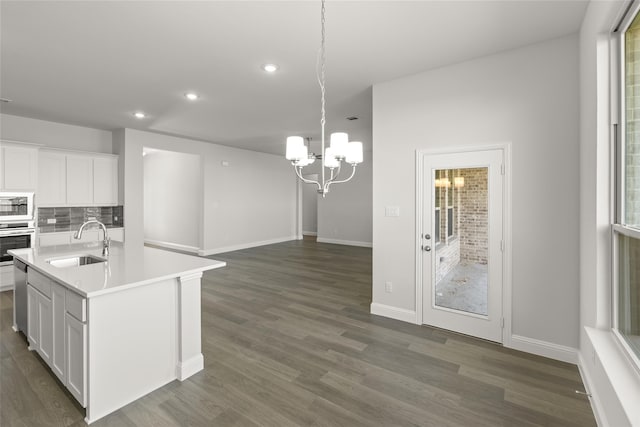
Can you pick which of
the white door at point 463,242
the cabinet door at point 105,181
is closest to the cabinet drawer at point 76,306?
the white door at point 463,242

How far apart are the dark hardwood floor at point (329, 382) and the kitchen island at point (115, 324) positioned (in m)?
0.14

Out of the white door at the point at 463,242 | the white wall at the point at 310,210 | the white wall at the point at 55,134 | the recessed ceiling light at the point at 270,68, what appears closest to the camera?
the white door at the point at 463,242

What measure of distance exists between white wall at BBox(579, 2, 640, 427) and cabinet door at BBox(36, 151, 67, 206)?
727 centimetres

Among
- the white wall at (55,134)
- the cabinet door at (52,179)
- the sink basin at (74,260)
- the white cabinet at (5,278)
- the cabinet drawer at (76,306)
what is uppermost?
the white wall at (55,134)

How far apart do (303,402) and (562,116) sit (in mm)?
3197

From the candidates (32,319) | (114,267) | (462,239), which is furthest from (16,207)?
(462,239)

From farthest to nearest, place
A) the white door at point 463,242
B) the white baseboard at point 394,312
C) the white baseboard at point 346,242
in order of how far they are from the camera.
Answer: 1. the white baseboard at point 346,242
2. the white baseboard at point 394,312
3. the white door at point 463,242

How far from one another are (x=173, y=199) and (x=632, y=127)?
9.34 m

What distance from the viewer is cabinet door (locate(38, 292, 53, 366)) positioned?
2314 mm

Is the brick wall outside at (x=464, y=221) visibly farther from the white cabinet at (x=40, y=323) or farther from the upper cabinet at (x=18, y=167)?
the upper cabinet at (x=18, y=167)

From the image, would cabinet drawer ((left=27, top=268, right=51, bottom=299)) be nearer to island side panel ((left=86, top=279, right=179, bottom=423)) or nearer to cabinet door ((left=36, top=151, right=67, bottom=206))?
island side panel ((left=86, top=279, right=179, bottom=423))

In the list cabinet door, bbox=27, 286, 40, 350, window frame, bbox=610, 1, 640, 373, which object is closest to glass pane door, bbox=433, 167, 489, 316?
window frame, bbox=610, 1, 640, 373

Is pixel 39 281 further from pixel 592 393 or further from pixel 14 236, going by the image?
pixel 592 393

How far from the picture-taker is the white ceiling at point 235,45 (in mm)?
2279
